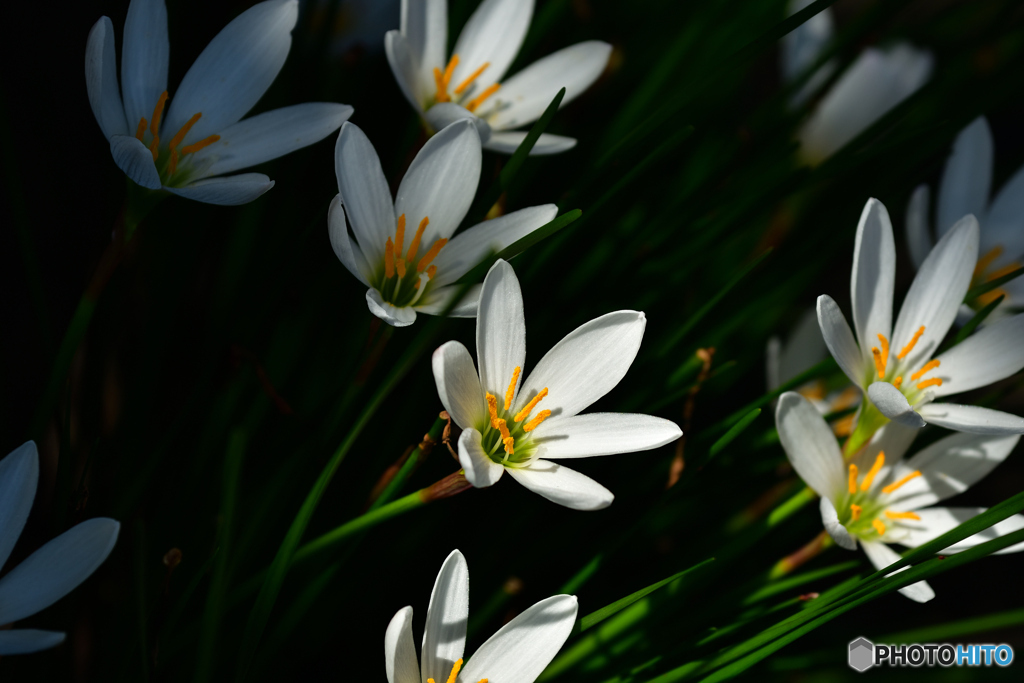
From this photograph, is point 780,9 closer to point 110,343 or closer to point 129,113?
point 129,113

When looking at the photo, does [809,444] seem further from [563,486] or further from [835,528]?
[563,486]

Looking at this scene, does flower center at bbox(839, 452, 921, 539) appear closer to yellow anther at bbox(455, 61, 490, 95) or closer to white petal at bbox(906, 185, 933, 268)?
white petal at bbox(906, 185, 933, 268)

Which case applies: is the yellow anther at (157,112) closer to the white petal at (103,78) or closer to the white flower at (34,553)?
the white petal at (103,78)

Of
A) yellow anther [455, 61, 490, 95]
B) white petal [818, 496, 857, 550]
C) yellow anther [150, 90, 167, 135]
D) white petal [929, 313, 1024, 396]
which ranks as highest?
yellow anther [150, 90, 167, 135]

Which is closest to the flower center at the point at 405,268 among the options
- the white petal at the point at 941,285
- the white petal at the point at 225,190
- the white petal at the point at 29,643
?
the white petal at the point at 225,190

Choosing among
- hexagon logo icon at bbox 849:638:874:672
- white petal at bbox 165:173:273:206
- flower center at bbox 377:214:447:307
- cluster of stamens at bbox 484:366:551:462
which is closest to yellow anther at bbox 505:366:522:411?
cluster of stamens at bbox 484:366:551:462

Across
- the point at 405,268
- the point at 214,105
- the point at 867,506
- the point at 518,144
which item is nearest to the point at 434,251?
the point at 405,268
